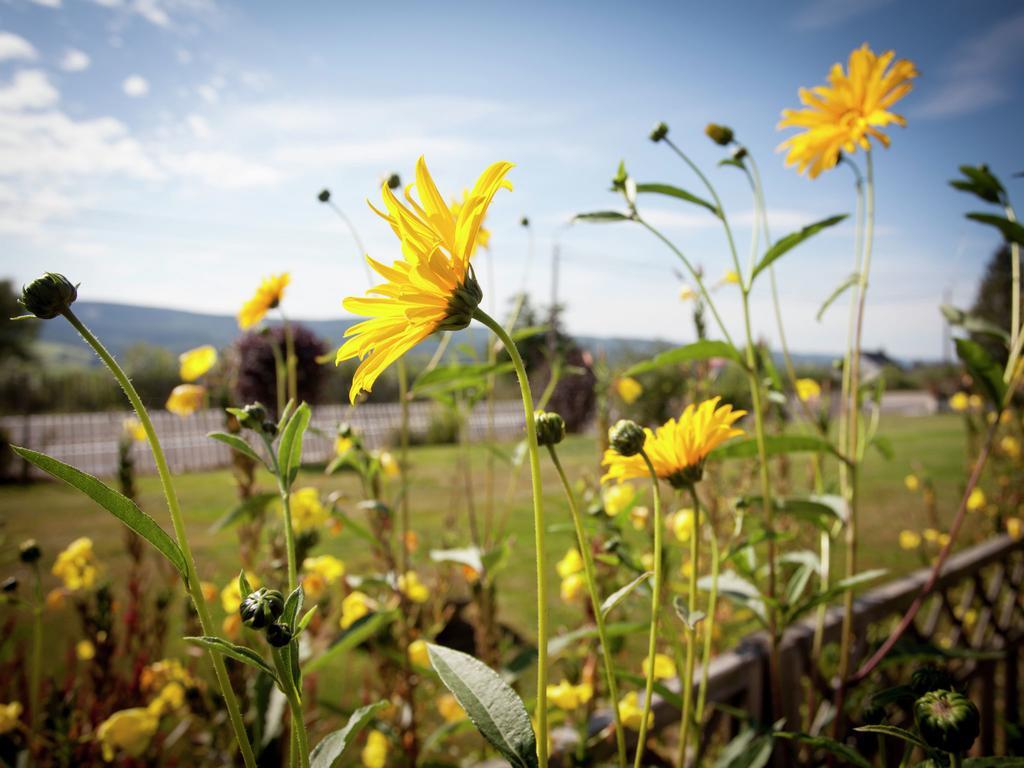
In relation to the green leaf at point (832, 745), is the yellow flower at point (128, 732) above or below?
below

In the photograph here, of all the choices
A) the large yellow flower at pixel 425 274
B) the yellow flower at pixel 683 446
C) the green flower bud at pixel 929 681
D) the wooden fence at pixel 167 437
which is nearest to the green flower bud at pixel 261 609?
the large yellow flower at pixel 425 274

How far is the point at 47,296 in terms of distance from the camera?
29cm

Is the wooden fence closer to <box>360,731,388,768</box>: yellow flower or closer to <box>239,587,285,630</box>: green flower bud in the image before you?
<box>360,731,388,768</box>: yellow flower

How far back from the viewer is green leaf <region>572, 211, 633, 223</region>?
1.68 feet

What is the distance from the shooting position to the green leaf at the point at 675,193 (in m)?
0.56

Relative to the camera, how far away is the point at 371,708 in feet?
1.07

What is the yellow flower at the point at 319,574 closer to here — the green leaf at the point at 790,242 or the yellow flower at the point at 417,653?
the yellow flower at the point at 417,653

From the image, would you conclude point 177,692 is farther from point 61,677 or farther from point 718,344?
point 718,344

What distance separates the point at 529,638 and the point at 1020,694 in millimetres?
1471

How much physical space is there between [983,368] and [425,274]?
61 cm

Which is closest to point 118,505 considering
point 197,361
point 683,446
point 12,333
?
point 683,446

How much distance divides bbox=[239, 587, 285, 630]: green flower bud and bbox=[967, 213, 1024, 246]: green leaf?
2.46 feet

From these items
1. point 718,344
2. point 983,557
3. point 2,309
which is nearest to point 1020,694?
point 983,557

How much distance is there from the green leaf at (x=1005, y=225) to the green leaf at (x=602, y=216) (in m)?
0.41
